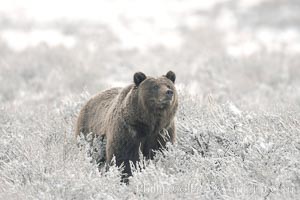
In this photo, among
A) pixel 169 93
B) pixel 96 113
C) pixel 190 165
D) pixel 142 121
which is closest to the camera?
pixel 169 93

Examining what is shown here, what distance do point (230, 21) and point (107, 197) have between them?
62.9 feet

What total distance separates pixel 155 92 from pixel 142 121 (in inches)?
13.7

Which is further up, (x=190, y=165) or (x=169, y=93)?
(x=169, y=93)

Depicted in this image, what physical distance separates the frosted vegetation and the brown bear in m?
0.18

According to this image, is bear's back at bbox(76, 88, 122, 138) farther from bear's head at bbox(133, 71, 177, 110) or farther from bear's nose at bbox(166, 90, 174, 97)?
bear's nose at bbox(166, 90, 174, 97)

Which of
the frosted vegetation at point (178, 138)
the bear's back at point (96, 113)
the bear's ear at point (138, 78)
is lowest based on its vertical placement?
the frosted vegetation at point (178, 138)

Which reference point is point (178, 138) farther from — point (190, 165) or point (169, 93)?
point (169, 93)

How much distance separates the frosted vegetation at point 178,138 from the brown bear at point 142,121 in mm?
179

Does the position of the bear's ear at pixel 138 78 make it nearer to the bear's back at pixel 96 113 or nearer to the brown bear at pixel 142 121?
the brown bear at pixel 142 121

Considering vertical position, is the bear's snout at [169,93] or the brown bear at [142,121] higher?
the bear's snout at [169,93]

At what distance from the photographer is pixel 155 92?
6988 mm

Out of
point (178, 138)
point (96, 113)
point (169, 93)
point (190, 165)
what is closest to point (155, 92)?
point (169, 93)

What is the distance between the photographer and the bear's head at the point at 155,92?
271 inches

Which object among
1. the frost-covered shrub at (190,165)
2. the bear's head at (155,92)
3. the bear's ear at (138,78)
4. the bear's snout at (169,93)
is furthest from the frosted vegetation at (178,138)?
the bear's ear at (138,78)
